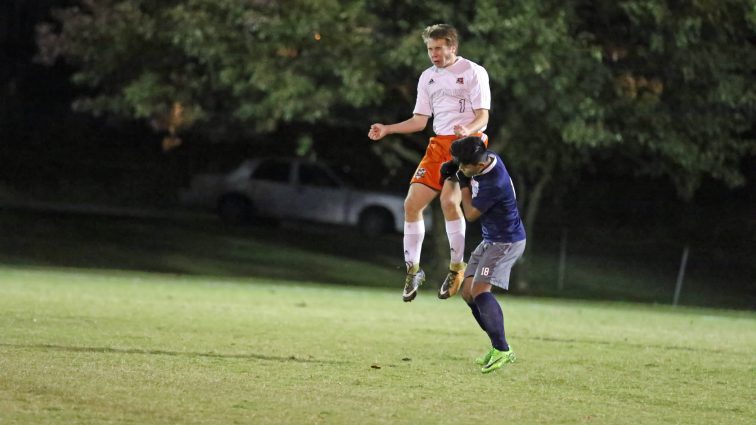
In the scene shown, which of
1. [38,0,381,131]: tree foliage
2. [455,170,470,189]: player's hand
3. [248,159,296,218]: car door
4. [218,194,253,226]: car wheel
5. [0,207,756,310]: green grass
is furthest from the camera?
[218,194,253,226]: car wheel

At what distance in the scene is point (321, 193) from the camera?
1439 inches

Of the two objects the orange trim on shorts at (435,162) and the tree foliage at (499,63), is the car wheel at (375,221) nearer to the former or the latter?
the tree foliage at (499,63)

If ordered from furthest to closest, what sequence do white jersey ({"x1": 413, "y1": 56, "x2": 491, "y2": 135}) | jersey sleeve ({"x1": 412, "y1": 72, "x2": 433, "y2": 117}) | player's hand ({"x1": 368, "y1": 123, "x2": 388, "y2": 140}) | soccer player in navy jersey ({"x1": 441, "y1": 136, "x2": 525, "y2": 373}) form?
jersey sleeve ({"x1": 412, "y1": 72, "x2": 433, "y2": 117})
player's hand ({"x1": 368, "y1": 123, "x2": 388, "y2": 140})
white jersey ({"x1": 413, "y1": 56, "x2": 491, "y2": 135})
soccer player in navy jersey ({"x1": 441, "y1": 136, "x2": 525, "y2": 373})

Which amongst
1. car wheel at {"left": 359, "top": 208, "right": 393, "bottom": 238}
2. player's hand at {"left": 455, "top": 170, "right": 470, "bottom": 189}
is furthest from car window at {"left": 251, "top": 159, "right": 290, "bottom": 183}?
player's hand at {"left": 455, "top": 170, "right": 470, "bottom": 189}

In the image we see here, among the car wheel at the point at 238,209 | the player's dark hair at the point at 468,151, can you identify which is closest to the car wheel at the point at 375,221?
the car wheel at the point at 238,209

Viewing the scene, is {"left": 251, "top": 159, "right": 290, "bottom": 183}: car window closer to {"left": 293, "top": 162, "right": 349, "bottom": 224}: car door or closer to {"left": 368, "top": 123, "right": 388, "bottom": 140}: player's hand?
{"left": 293, "top": 162, "right": 349, "bottom": 224}: car door

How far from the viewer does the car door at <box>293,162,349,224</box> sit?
36500mm

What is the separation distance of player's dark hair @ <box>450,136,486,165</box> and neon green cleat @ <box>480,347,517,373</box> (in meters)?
1.64

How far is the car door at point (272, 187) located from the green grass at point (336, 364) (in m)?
15.2

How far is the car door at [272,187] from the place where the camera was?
36.7 metres

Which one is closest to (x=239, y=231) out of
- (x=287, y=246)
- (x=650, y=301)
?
(x=287, y=246)

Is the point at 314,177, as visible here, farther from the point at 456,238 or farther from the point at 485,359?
the point at 485,359

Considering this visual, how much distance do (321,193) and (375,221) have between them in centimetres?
151

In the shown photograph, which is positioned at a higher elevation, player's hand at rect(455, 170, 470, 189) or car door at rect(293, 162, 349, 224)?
player's hand at rect(455, 170, 470, 189)
